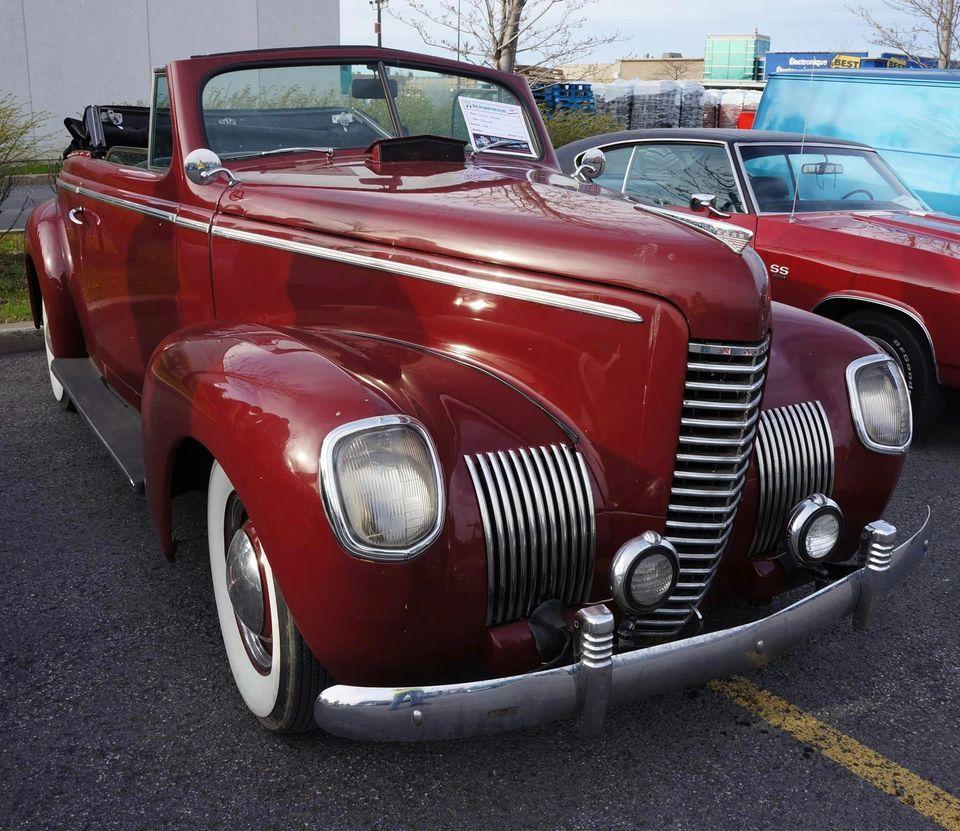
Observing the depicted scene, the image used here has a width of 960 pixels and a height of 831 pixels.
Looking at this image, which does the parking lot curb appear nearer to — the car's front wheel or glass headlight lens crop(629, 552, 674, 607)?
the car's front wheel

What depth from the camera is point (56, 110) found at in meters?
16.6

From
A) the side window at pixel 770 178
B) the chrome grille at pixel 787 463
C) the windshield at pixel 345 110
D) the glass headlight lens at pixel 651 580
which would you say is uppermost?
the windshield at pixel 345 110

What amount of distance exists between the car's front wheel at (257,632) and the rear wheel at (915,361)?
354 centimetres

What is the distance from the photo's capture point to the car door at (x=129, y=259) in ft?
11.3

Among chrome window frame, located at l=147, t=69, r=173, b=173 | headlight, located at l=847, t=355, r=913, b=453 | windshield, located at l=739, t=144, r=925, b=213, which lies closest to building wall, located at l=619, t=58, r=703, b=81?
windshield, located at l=739, t=144, r=925, b=213

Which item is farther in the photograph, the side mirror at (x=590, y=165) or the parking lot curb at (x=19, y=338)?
the parking lot curb at (x=19, y=338)

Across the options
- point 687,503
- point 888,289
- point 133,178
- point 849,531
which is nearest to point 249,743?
point 687,503

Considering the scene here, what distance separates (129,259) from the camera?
3.75 m

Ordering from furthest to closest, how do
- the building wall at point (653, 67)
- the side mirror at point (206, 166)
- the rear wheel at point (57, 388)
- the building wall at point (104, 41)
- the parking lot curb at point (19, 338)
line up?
the building wall at point (653, 67) < the building wall at point (104, 41) < the parking lot curb at point (19, 338) < the rear wheel at point (57, 388) < the side mirror at point (206, 166)

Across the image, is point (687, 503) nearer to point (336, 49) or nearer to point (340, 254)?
point (340, 254)

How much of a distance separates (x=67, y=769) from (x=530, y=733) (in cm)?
117

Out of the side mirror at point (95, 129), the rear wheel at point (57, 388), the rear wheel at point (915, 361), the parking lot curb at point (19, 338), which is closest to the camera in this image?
the side mirror at point (95, 129)

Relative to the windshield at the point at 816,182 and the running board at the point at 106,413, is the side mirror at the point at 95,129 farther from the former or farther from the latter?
the windshield at the point at 816,182

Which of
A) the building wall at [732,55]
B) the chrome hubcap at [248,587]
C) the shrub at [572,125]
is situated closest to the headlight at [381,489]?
the chrome hubcap at [248,587]
